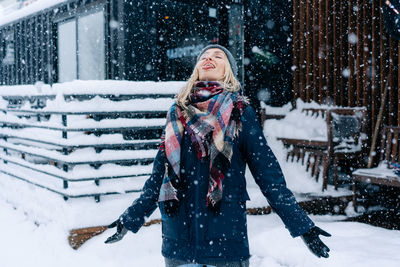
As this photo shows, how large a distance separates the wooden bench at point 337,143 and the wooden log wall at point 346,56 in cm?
28

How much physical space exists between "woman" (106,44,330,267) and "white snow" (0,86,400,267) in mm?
1703

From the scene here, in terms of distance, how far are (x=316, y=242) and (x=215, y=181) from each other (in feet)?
1.89

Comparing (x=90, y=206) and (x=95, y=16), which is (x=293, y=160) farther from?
(x=95, y=16)

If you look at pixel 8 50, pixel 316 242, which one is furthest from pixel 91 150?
pixel 8 50

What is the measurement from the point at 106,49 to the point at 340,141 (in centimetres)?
479

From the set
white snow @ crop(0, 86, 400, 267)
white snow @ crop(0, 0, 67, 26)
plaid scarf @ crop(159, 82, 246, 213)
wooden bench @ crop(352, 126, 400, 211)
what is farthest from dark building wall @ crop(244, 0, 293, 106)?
plaid scarf @ crop(159, 82, 246, 213)

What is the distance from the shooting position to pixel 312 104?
862 centimetres

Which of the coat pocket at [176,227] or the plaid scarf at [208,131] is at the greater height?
the plaid scarf at [208,131]

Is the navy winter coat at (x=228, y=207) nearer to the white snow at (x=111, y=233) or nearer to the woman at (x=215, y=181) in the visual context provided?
the woman at (x=215, y=181)

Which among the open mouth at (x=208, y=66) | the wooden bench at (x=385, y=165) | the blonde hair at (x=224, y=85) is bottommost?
the wooden bench at (x=385, y=165)

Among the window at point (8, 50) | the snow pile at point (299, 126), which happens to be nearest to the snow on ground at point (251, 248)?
the snow pile at point (299, 126)

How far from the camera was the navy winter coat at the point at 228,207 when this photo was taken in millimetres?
2158

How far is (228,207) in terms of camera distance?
221cm

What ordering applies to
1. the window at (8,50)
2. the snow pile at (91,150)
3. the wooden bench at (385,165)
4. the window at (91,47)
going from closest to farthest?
the snow pile at (91,150)
the wooden bench at (385,165)
the window at (91,47)
the window at (8,50)
